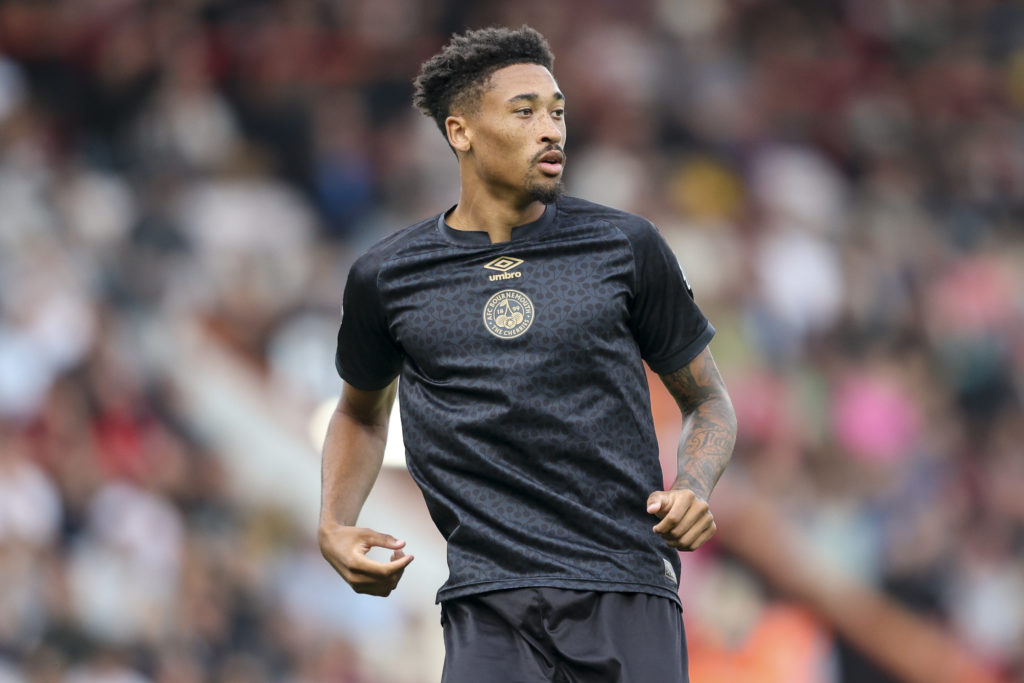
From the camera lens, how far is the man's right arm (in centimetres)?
347

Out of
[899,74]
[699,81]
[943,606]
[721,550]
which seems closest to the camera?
[721,550]

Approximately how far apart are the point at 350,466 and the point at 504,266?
2.25ft

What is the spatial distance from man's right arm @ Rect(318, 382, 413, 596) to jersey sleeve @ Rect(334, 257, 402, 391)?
0.23 ft

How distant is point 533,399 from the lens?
3299 mm

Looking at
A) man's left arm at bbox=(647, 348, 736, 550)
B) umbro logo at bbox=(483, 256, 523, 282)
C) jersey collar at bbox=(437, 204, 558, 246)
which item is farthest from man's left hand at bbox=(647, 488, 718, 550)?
jersey collar at bbox=(437, 204, 558, 246)

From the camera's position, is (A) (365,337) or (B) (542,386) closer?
(B) (542,386)

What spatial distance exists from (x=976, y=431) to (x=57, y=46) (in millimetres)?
6618

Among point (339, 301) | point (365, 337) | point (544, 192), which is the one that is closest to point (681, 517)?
point (544, 192)

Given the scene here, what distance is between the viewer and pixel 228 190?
9977mm

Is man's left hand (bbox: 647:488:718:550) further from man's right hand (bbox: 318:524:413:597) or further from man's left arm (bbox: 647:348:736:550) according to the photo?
man's right hand (bbox: 318:524:413:597)

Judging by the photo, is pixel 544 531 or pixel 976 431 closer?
pixel 544 531

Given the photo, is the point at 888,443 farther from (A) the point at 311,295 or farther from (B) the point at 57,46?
(B) the point at 57,46

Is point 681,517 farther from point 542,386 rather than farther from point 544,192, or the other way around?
point 544,192

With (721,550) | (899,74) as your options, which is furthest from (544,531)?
(899,74)
